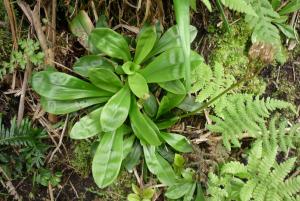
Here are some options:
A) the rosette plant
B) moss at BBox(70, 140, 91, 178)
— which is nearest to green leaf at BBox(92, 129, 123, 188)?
the rosette plant

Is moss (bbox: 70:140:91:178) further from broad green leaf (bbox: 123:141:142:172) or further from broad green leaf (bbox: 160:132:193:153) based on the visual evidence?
broad green leaf (bbox: 160:132:193:153)

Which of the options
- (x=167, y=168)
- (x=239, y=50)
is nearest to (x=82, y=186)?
(x=167, y=168)

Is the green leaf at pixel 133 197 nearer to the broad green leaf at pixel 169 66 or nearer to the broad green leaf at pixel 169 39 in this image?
the broad green leaf at pixel 169 66

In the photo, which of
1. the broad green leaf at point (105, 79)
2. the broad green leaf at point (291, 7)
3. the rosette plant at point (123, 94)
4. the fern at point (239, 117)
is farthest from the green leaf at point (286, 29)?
the broad green leaf at point (105, 79)

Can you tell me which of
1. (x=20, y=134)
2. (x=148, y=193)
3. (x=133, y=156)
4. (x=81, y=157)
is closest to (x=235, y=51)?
(x=133, y=156)

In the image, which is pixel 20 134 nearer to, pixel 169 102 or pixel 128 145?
pixel 128 145
